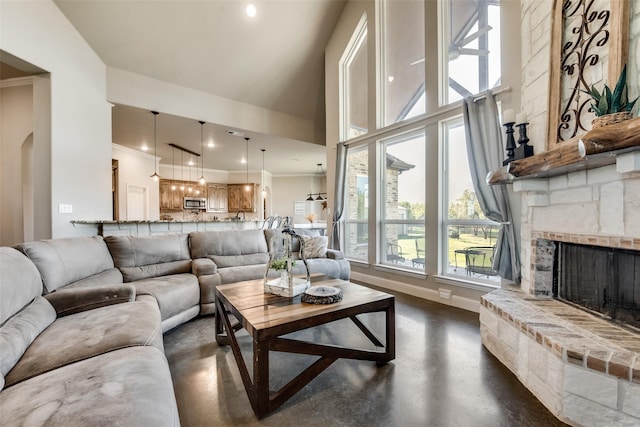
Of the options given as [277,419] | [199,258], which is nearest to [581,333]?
[277,419]

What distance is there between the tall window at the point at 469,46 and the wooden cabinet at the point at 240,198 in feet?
25.0

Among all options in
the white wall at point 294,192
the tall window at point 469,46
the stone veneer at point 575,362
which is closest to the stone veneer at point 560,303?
the stone veneer at point 575,362

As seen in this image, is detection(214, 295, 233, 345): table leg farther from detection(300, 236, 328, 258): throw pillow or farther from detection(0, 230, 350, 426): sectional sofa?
detection(300, 236, 328, 258): throw pillow

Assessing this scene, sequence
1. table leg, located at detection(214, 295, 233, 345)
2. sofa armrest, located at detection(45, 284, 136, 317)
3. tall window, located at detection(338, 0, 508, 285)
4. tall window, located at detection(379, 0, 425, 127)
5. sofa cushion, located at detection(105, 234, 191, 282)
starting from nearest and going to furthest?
sofa armrest, located at detection(45, 284, 136, 317) < table leg, located at detection(214, 295, 233, 345) < sofa cushion, located at detection(105, 234, 191, 282) < tall window, located at detection(338, 0, 508, 285) < tall window, located at detection(379, 0, 425, 127)

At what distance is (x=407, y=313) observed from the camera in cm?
307

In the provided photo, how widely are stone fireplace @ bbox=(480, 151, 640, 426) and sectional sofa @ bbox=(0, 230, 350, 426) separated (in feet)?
6.48

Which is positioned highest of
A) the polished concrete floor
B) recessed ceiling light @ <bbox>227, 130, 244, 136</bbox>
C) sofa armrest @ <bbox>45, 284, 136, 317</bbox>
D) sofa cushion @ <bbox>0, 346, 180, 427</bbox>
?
recessed ceiling light @ <bbox>227, 130, 244, 136</bbox>

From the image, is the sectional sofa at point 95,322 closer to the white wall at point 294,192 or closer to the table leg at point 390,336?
the table leg at point 390,336

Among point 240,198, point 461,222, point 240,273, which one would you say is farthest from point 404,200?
point 240,198

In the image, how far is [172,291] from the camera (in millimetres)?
2535

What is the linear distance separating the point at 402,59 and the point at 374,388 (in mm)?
4578

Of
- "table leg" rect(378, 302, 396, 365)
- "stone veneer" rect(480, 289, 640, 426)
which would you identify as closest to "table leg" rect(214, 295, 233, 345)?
→ "table leg" rect(378, 302, 396, 365)

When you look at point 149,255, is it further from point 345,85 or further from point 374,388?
point 345,85

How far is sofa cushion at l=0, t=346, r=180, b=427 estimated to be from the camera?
870 millimetres
